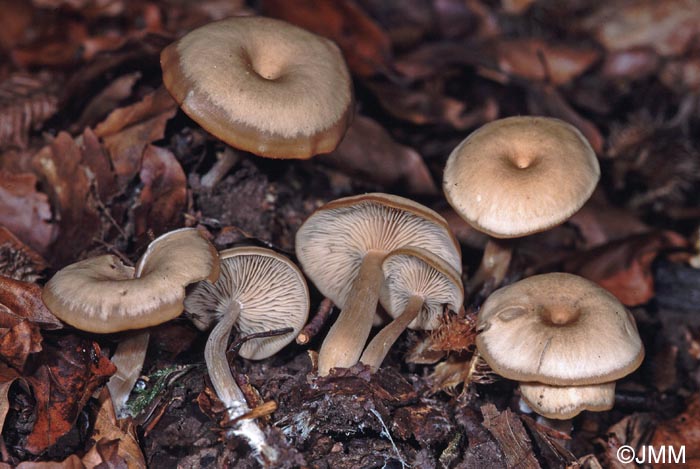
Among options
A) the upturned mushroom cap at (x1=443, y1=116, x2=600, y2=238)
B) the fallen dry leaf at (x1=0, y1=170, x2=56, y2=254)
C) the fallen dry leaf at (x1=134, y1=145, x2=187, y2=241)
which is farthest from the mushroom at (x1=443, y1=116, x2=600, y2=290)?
the fallen dry leaf at (x1=0, y1=170, x2=56, y2=254)

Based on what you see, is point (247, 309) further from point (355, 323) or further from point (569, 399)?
point (569, 399)

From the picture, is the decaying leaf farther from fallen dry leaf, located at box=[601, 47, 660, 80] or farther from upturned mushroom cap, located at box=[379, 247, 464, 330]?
fallen dry leaf, located at box=[601, 47, 660, 80]

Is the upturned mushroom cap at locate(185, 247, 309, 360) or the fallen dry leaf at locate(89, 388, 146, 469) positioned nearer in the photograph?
the fallen dry leaf at locate(89, 388, 146, 469)

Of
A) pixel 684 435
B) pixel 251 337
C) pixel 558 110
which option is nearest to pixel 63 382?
pixel 251 337

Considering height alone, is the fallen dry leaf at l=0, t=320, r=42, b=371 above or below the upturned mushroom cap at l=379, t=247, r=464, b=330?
above

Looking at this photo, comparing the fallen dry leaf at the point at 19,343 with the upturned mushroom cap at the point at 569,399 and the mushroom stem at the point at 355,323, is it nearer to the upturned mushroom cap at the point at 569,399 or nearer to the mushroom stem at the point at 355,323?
the mushroom stem at the point at 355,323

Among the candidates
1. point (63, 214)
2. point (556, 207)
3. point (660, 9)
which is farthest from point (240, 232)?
point (660, 9)
